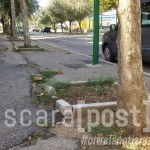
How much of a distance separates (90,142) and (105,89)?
2.53m

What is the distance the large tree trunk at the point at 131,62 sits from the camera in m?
4.52

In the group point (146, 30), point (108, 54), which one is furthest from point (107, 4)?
point (146, 30)

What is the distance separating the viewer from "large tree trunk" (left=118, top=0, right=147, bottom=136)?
4.52 metres

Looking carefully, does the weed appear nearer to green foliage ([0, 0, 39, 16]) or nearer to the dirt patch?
the dirt patch

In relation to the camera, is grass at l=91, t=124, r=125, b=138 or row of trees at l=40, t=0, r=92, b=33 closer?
grass at l=91, t=124, r=125, b=138

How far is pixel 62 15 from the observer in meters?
67.9

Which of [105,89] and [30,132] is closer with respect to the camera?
[30,132]

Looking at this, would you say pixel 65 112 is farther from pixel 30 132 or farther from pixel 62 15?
pixel 62 15

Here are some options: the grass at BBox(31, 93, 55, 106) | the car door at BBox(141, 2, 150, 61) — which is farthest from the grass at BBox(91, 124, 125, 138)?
the car door at BBox(141, 2, 150, 61)

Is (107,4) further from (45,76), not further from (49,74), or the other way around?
(45,76)

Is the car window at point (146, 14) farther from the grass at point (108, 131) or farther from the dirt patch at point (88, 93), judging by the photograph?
the grass at point (108, 131)

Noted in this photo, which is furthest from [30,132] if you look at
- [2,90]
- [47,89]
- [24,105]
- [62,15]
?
[62,15]

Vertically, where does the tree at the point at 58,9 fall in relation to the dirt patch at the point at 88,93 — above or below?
above

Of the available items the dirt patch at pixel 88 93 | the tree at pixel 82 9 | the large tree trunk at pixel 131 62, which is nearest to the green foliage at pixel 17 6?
the tree at pixel 82 9
